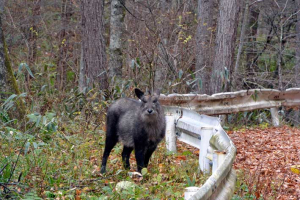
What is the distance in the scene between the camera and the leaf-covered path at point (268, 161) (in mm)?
5879

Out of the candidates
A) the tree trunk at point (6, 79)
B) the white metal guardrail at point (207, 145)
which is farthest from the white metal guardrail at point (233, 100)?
the tree trunk at point (6, 79)

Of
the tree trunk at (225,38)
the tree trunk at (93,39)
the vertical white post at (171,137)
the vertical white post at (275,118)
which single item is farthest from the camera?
the tree trunk at (225,38)

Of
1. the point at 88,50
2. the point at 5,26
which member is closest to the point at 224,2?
the point at 88,50

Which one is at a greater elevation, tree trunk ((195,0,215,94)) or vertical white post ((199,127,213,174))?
tree trunk ((195,0,215,94))

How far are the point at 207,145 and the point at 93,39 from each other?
641 cm

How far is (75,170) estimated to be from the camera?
6336mm

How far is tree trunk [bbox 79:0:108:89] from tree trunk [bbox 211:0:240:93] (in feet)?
11.1

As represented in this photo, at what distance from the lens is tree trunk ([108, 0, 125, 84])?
1459cm

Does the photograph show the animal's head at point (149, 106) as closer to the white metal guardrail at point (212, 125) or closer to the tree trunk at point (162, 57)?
the white metal guardrail at point (212, 125)

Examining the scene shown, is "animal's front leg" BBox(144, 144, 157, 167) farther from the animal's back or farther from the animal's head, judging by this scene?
the animal's back

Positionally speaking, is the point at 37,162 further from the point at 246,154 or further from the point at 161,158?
the point at 246,154

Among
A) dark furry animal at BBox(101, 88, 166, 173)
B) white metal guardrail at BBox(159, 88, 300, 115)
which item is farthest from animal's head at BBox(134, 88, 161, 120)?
white metal guardrail at BBox(159, 88, 300, 115)

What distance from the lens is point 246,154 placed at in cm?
818

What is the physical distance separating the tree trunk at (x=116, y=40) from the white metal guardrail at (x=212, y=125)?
5.10 metres
